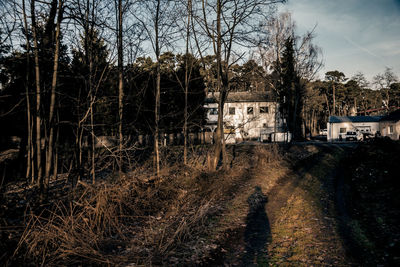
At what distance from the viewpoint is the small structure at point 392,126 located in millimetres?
33247

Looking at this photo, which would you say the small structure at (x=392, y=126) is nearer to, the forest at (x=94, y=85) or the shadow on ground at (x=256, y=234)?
the forest at (x=94, y=85)

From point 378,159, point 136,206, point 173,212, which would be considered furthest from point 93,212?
point 378,159

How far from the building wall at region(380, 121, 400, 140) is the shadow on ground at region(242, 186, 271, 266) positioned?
32803 mm

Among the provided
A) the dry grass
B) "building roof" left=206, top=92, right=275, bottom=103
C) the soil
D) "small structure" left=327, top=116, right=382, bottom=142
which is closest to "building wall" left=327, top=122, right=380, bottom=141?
"small structure" left=327, top=116, right=382, bottom=142

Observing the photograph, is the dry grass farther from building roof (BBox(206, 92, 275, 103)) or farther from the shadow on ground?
building roof (BBox(206, 92, 275, 103))

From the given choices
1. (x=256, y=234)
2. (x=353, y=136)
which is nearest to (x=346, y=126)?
(x=353, y=136)

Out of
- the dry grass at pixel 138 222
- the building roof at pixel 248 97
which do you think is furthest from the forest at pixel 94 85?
the building roof at pixel 248 97

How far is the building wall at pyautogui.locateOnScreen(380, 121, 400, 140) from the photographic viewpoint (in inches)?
1310

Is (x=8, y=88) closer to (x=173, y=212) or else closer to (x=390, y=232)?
(x=173, y=212)

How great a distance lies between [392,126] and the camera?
113 feet

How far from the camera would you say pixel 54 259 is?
4492 mm

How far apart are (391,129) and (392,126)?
0.45 meters

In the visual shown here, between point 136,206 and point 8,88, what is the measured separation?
10.9 m

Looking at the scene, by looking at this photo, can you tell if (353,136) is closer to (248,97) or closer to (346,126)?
(346,126)
